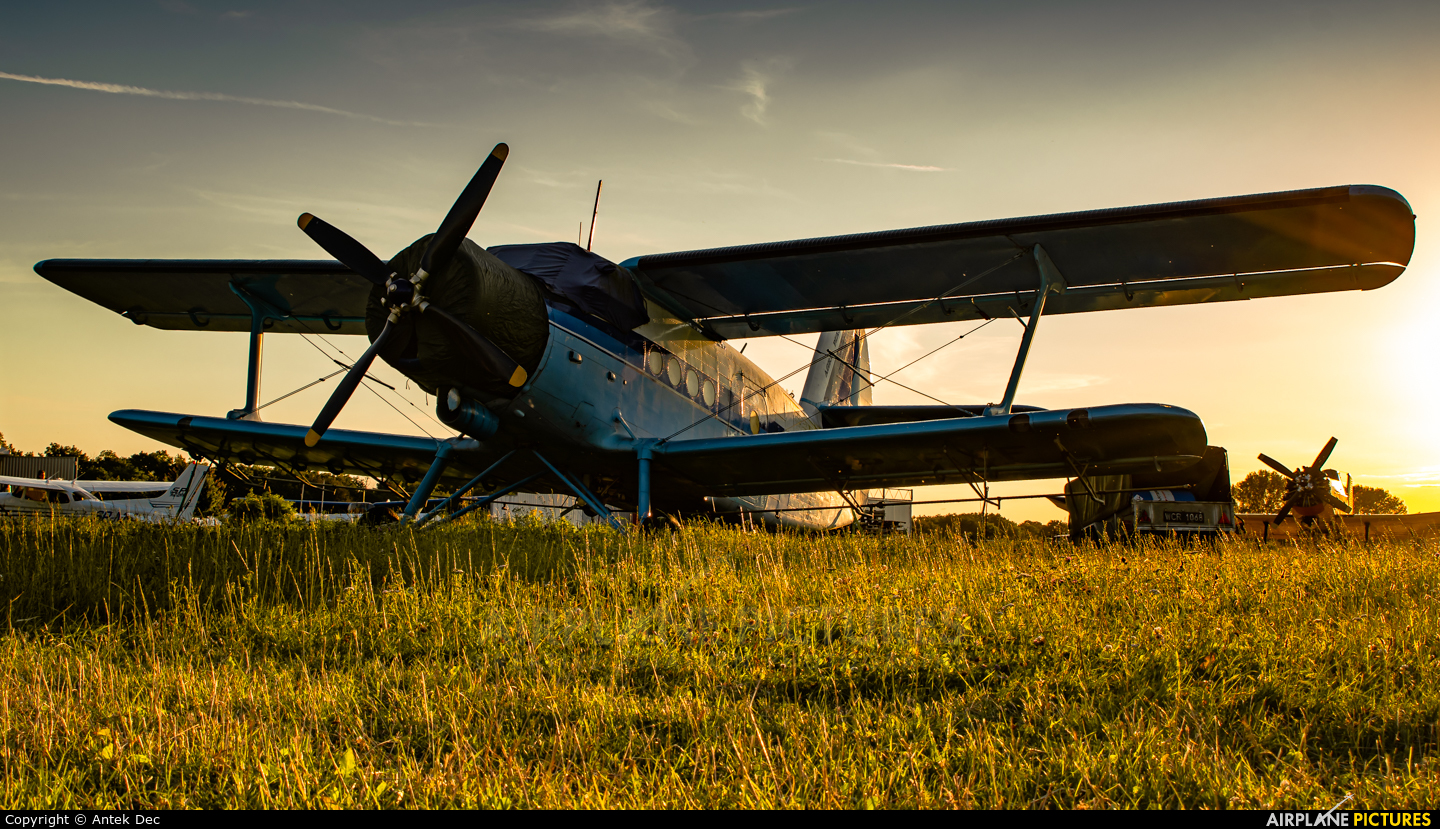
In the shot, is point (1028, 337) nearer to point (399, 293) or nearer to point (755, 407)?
point (755, 407)

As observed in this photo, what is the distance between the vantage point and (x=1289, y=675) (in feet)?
11.5

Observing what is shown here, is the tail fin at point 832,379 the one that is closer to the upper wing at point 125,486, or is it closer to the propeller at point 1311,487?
the propeller at point 1311,487

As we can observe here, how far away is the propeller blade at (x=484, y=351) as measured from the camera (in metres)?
7.73

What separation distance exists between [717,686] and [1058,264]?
26.9 ft

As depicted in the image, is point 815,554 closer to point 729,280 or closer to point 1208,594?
point 1208,594

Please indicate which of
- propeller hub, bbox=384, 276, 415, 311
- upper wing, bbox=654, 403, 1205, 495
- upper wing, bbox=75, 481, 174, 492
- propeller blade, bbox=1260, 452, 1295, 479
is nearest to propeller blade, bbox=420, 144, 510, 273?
propeller hub, bbox=384, 276, 415, 311

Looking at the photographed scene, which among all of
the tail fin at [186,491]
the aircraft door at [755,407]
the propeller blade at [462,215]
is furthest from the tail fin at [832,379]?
the tail fin at [186,491]

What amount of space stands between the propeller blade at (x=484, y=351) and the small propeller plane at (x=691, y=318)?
0.11 ft

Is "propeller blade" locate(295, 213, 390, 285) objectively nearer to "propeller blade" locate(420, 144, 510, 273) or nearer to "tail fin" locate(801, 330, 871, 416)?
"propeller blade" locate(420, 144, 510, 273)

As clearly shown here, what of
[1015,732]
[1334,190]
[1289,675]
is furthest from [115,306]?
[1334,190]

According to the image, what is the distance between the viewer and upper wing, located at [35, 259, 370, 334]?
1047 cm

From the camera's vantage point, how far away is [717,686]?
11.5ft

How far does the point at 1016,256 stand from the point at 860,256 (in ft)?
6.09

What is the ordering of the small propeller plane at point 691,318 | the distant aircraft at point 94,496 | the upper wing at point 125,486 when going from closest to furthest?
the small propeller plane at point 691,318 < the distant aircraft at point 94,496 < the upper wing at point 125,486
